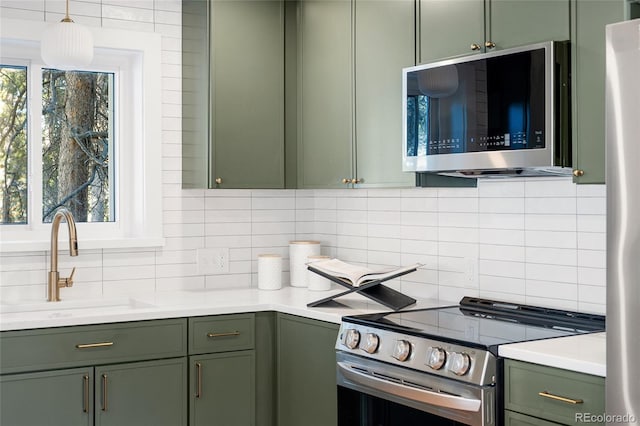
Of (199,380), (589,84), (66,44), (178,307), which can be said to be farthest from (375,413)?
(66,44)

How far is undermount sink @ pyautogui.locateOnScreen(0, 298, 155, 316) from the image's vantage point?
3.20m

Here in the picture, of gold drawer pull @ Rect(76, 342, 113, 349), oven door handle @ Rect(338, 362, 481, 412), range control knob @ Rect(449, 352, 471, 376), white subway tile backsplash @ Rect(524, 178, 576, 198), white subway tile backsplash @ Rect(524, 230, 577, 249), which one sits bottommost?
oven door handle @ Rect(338, 362, 481, 412)

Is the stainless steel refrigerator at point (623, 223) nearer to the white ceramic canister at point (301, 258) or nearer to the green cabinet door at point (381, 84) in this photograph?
the green cabinet door at point (381, 84)

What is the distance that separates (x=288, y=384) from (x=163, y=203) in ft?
3.55

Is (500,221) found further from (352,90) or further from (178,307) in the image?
(178,307)

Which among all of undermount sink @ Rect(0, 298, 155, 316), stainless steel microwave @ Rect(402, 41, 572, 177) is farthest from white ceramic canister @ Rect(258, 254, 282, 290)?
stainless steel microwave @ Rect(402, 41, 572, 177)

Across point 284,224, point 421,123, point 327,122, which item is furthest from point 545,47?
point 284,224

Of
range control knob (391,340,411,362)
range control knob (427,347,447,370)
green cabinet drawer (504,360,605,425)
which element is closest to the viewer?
green cabinet drawer (504,360,605,425)

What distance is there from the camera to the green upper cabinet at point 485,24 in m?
2.48

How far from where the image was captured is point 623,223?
183cm

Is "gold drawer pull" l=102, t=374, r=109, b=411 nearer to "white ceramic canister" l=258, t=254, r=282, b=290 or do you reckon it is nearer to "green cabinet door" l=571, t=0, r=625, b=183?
"white ceramic canister" l=258, t=254, r=282, b=290

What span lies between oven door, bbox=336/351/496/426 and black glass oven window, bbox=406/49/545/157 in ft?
2.70

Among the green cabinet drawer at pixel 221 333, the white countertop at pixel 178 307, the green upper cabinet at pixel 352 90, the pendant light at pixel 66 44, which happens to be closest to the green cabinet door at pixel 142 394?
the green cabinet drawer at pixel 221 333

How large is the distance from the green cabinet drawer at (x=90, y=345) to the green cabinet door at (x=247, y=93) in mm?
781
